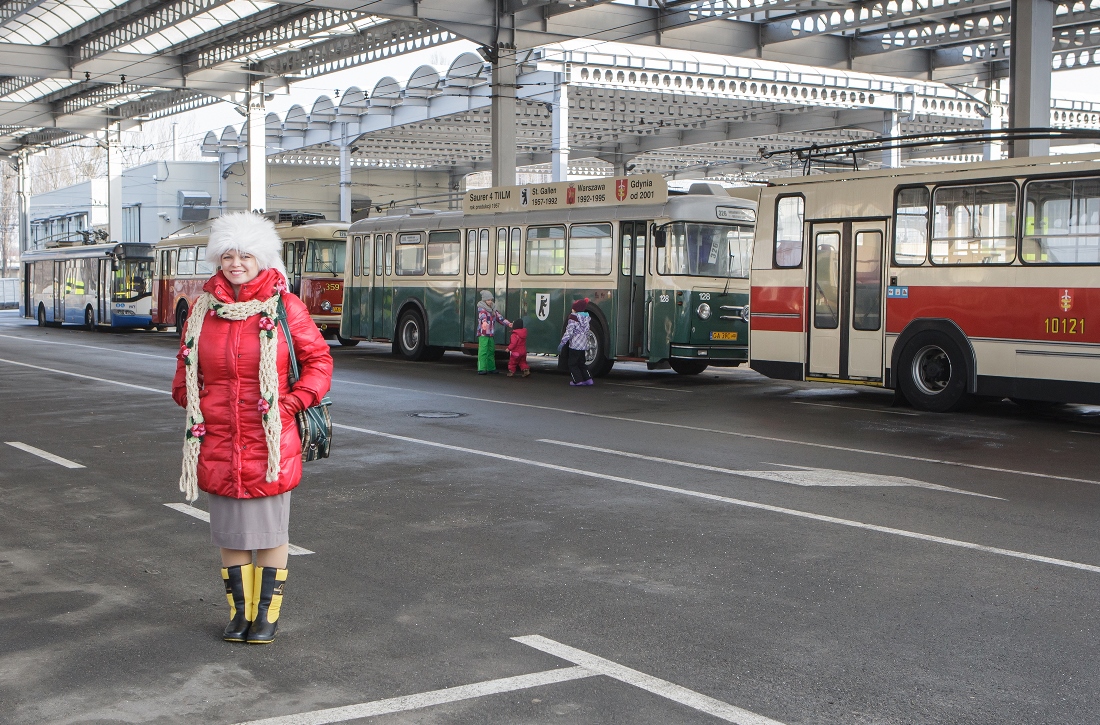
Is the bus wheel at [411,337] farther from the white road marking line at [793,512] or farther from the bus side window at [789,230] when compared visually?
the white road marking line at [793,512]

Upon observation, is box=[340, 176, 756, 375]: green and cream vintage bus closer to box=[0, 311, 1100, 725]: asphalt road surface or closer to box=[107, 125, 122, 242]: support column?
box=[0, 311, 1100, 725]: asphalt road surface

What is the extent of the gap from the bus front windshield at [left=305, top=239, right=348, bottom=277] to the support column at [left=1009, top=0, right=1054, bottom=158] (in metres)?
16.7

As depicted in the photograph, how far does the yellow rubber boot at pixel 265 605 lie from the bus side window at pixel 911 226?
1189cm

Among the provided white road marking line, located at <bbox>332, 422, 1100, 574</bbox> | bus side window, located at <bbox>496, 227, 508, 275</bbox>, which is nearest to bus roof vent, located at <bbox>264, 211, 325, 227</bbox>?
bus side window, located at <bbox>496, 227, 508, 275</bbox>

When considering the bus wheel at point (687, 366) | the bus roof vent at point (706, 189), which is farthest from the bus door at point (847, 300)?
the bus wheel at point (687, 366)

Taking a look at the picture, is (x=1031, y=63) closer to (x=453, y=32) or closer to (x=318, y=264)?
(x=453, y=32)

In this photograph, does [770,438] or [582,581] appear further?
[770,438]

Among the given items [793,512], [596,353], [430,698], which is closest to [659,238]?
[596,353]

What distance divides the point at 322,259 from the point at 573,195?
36.7 ft

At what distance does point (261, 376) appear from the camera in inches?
213

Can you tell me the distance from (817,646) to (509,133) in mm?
24965

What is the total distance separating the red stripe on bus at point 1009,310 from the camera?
549 inches

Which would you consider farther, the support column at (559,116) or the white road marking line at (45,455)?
the support column at (559,116)

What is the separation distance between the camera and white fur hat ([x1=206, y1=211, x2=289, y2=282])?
546cm
